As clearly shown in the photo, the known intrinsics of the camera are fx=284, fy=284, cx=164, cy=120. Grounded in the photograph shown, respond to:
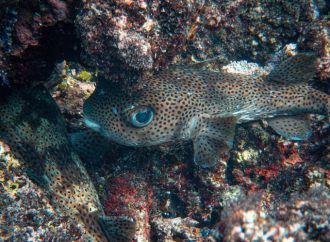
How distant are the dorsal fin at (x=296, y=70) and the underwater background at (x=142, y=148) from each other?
0.78 meters

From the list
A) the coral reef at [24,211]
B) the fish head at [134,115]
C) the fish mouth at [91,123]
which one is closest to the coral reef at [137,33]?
the fish head at [134,115]

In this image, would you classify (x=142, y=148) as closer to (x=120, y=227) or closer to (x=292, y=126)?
(x=120, y=227)

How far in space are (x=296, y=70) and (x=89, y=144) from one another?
4079 mm

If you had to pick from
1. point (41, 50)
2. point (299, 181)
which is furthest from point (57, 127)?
point (299, 181)

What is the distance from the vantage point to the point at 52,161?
14.1ft

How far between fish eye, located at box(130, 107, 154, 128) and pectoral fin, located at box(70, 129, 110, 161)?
0.83 meters

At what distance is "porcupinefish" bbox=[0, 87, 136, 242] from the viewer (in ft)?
13.1

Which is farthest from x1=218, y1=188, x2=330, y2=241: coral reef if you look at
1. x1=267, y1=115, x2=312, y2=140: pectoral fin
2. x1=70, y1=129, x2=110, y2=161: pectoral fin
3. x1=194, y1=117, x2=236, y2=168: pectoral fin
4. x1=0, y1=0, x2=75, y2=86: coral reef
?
x1=0, y1=0, x2=75, y2=86: coral reef

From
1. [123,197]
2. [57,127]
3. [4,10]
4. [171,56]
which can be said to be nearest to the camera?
[4,10]

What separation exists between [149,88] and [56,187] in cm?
207

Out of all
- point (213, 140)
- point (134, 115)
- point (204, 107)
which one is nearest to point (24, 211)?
point (134, 115)

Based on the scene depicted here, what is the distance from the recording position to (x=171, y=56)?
408 cm

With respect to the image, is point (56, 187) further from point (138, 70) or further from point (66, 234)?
point (138, 70)

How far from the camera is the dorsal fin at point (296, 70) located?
208 inches
